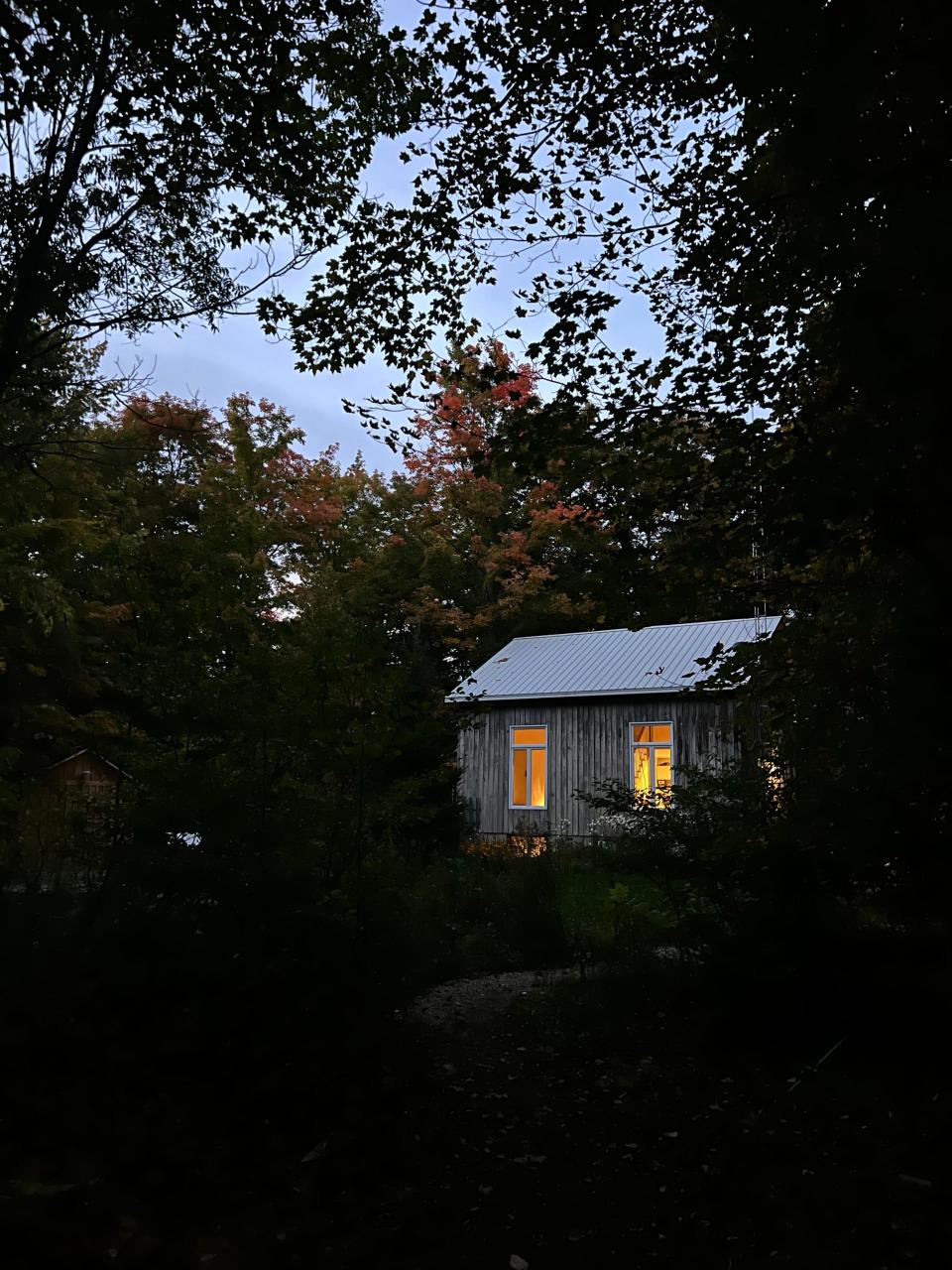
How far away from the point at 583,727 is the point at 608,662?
1.56m

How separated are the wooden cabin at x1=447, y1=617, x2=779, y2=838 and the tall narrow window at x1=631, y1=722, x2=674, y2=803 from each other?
0.02 meters

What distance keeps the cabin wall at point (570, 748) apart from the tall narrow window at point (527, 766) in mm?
125

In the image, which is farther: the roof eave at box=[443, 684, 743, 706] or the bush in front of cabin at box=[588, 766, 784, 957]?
the roof eave at box=[443, 684, 743, 706]

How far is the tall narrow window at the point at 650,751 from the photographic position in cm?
1633

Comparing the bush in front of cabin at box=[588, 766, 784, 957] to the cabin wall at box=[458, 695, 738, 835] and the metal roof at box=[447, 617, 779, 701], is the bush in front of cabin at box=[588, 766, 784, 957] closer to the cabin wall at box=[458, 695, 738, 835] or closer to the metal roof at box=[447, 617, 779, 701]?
the metal roof at box=[447, 617, 779, 701]

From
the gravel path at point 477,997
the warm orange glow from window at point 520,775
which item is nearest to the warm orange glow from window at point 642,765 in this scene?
the warm orange glow from window at point 520,775

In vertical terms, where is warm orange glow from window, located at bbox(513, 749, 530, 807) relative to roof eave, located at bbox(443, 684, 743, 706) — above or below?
below

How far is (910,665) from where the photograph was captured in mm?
3906

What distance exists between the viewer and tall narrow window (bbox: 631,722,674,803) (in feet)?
53.6

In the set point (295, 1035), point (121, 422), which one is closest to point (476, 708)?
point (295, 1035)

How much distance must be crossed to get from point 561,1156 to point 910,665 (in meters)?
2.72

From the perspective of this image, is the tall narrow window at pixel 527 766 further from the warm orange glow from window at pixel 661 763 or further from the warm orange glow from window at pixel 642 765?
the warm orange glow from window at pixel 661 763

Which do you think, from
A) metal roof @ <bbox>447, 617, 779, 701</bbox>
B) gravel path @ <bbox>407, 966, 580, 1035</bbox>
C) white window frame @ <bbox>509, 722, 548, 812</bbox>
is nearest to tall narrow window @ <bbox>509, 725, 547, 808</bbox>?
white window frame @ <bbox>509, 722, 548, 812</bbox>

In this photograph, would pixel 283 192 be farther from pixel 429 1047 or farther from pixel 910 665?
pixel 429 1047
